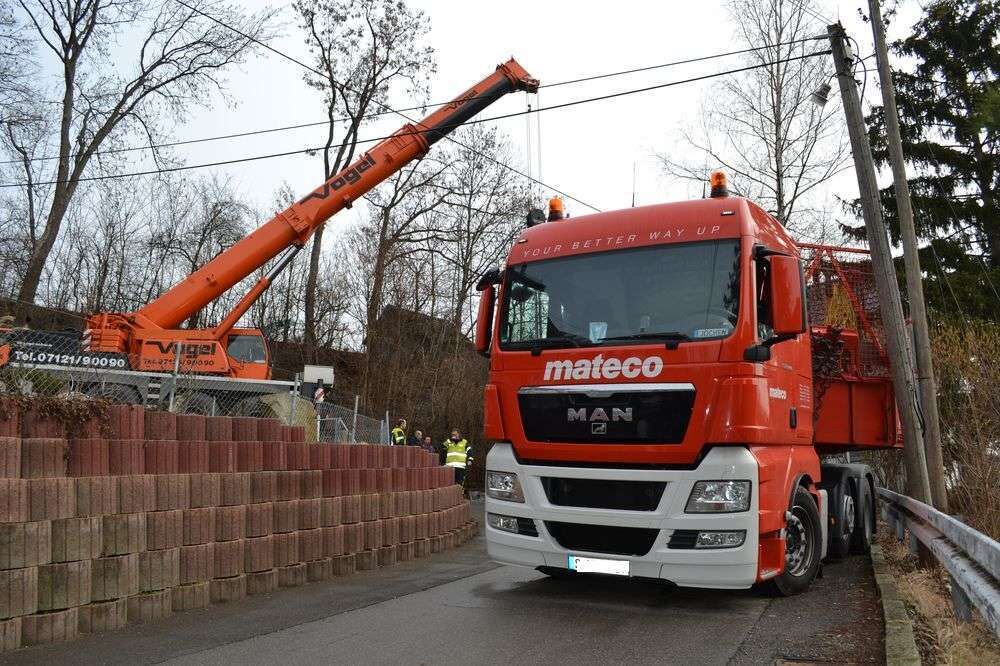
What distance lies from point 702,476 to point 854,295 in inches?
221

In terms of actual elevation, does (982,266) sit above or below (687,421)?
above

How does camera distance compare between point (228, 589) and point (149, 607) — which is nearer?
point (149, 607)

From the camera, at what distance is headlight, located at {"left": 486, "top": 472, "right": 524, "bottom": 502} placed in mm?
7102

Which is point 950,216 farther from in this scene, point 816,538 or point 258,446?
point 258,446

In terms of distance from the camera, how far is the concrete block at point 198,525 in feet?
22.6

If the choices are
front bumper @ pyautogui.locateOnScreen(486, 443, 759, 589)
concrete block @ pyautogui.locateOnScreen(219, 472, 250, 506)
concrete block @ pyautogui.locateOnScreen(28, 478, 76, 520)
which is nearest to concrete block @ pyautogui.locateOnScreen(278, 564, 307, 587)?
concrete block @ pyautogui.locateOnScreen(219, 472, 250, 506)

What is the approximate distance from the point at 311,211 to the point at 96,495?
12.2 m

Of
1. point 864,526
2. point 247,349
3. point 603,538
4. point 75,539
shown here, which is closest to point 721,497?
point 603,538

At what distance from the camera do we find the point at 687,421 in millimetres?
6359

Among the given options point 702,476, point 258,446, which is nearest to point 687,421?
point 702,476

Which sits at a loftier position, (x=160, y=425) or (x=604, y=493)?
(x=160, y=425)

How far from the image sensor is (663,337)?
661 centimetres

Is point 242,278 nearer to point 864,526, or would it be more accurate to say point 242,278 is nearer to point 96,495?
point 96,495

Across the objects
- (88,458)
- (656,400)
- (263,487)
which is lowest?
(263,487)
